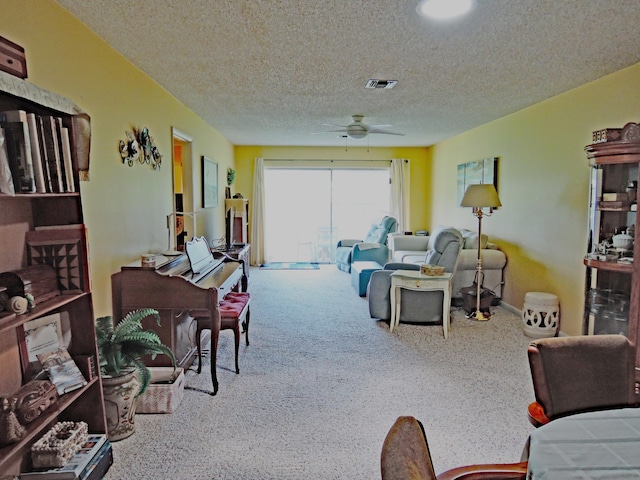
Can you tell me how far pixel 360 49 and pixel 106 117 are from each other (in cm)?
177

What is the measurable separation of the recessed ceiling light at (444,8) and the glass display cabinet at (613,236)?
155 centimetres

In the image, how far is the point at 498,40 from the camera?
8.92 ft

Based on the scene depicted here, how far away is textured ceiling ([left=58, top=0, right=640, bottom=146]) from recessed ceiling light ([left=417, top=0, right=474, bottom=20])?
55 millimetres

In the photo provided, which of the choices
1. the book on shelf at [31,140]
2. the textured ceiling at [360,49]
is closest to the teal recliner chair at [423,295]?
the textured ceiling at [360,49]

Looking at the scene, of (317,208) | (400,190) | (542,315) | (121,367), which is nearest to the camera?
(121,367)

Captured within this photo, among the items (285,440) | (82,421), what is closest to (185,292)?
(82,421)

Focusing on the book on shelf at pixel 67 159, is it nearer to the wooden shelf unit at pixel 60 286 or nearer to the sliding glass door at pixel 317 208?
the wooden shelf unit at pixel 60 286

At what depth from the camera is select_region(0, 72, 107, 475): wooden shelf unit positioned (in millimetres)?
1714

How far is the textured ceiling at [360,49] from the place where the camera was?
2291 millimetres

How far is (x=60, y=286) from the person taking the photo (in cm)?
195

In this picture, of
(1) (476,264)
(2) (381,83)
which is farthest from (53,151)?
(1) (476,264)

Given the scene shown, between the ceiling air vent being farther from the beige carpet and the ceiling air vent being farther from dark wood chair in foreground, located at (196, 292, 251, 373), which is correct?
the beige carpet

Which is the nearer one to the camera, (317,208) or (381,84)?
(381,84)

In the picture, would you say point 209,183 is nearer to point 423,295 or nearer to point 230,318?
point 230,318
